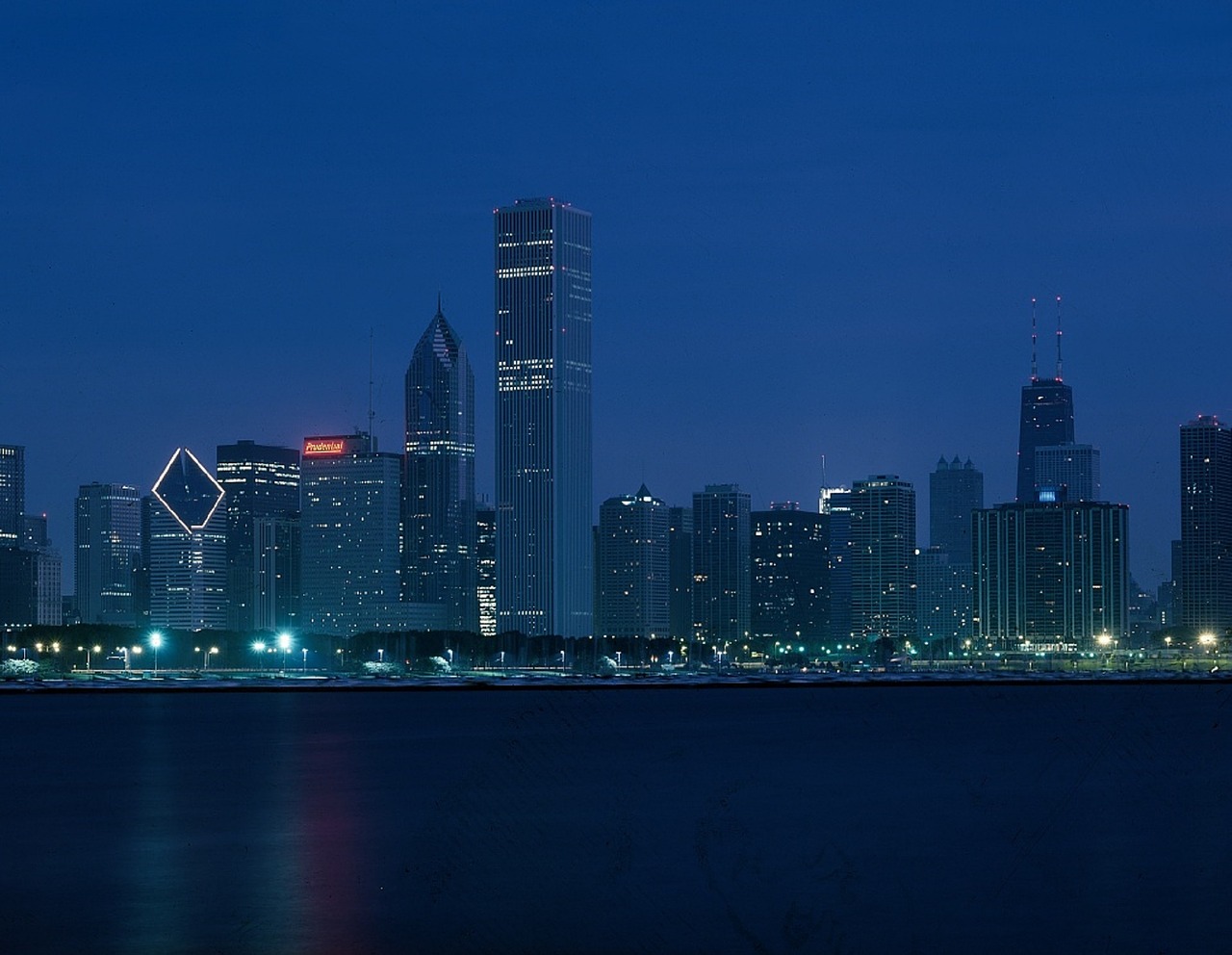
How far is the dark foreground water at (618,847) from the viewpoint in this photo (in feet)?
96.9

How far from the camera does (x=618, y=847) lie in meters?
42.8

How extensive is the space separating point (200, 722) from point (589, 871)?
10152cm

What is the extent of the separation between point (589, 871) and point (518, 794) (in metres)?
25.0

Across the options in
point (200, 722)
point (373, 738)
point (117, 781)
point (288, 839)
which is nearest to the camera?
point (288, 839)

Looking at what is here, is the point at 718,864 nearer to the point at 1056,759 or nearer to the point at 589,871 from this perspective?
the point at 589,871

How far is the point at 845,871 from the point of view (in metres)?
38.3

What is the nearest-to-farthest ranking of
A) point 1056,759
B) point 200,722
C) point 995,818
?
1. point 995,818
2. point 1056,759
3. point 200,722

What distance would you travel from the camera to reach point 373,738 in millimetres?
107938

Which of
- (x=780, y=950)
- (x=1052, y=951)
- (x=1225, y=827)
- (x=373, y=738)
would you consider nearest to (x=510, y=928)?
(x=780, y=950)

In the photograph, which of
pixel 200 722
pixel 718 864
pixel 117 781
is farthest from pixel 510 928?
pixel 200 722

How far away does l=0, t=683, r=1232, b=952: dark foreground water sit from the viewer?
96.9ft

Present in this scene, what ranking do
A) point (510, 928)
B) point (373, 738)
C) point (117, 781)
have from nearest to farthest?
point (510, 928) < point (117, 781) < point (373, 738)

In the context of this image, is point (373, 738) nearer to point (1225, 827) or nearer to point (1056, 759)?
point (1056, 759)

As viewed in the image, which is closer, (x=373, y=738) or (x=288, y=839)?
(x=288, y=839)
